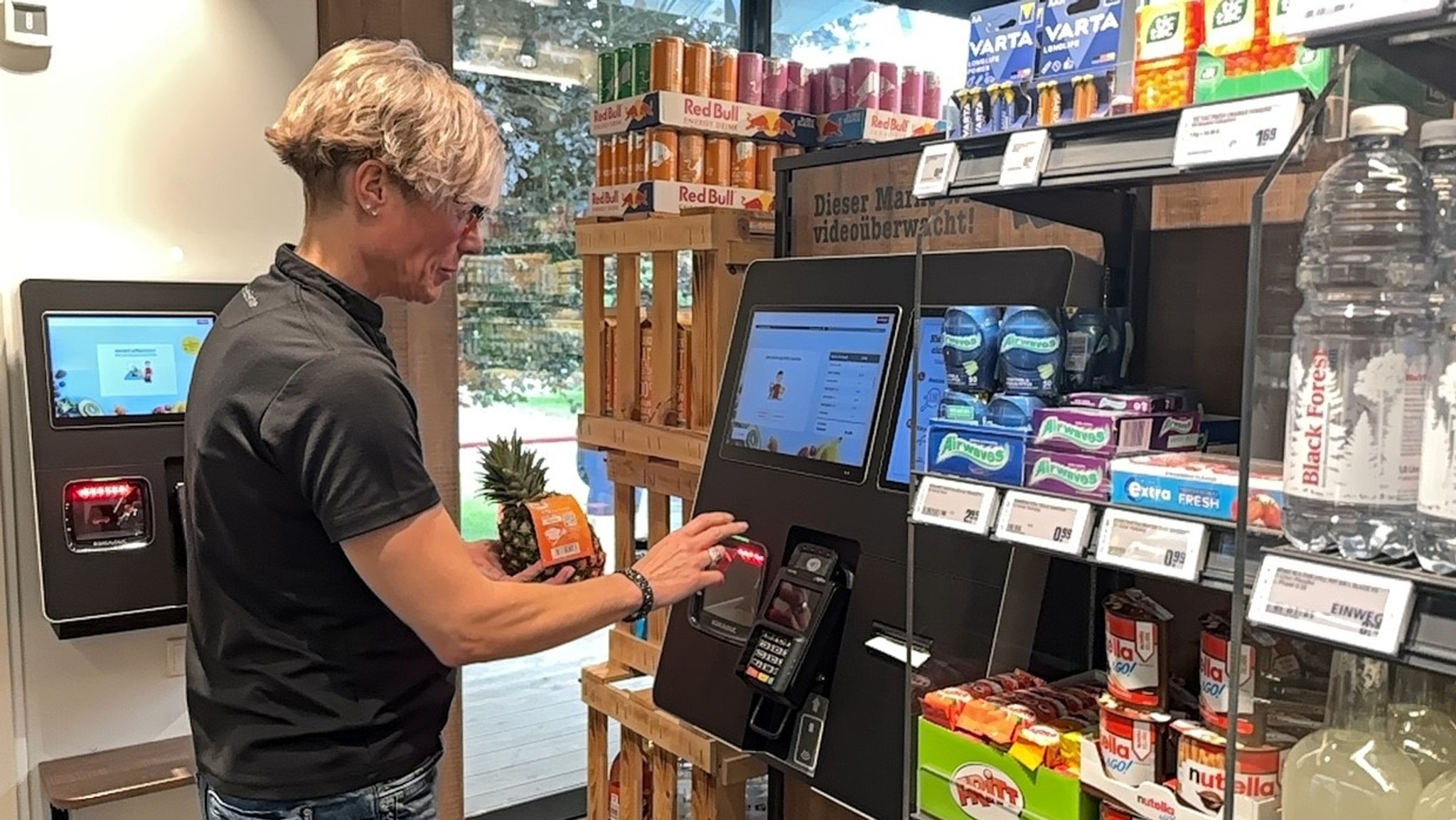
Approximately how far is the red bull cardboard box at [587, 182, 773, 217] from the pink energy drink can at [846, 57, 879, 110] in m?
0.42

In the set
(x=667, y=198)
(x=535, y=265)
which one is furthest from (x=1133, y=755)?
(x=535, y=265)

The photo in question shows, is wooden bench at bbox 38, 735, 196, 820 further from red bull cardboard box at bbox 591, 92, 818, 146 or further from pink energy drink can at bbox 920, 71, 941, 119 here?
pink energy drink can at bbox 920, 71, 941, 119

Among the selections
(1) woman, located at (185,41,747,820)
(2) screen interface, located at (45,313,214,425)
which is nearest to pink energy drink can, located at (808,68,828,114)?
(2) screen interface, located at (45,313,214,425)

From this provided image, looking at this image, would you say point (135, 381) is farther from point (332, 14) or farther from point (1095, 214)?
point (1095, 214)

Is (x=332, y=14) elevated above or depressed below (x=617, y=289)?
above

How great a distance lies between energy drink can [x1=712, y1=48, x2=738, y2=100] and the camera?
11.8 ft

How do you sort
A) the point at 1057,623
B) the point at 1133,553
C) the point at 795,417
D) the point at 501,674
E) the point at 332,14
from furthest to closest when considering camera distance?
the point at 501,674 → the point at 332,14 → the point at 795,417 → the point at 1057,623 → the point at 1133,553

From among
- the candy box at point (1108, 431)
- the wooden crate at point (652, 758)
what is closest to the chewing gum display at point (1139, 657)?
the candy box at point (1108, 431)

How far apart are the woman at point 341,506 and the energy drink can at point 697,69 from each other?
1.83 m

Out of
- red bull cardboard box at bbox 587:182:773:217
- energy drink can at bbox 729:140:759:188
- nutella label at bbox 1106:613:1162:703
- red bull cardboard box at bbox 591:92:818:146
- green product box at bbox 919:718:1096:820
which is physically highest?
red bull cardboard box at bbox 591:92:818:146

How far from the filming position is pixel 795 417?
7.48 ft

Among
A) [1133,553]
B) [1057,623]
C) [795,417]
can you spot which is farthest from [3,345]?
[1133,553]

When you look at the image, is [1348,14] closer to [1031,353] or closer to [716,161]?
[1031,353]

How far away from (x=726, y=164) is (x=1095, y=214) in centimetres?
188
